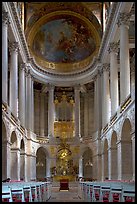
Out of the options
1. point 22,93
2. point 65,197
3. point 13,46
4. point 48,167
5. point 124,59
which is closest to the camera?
point 65,197

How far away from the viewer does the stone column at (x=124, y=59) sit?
27.9 metres

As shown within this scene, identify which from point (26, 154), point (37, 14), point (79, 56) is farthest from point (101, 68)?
point (26, 154)

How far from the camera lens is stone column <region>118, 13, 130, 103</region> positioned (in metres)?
27.9

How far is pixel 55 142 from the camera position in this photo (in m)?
47.9

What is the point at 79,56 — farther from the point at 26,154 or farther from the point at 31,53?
the point at 26,154

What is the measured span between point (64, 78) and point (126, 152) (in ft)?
73.6

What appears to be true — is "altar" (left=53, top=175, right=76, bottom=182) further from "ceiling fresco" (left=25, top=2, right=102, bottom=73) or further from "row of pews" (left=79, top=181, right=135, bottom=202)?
"row of pews" (left=79, top=181, right=135, bottom=202)

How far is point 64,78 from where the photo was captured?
48719mm

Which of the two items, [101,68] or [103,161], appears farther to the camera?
[101,68]

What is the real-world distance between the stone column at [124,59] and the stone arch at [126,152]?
2.12 m

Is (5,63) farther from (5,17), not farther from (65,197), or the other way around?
(65,197)

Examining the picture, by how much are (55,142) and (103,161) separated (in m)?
9.62

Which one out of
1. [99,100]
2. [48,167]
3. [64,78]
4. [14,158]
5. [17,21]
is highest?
[17,21]

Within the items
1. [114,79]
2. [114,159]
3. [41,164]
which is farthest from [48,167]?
[114,79]
